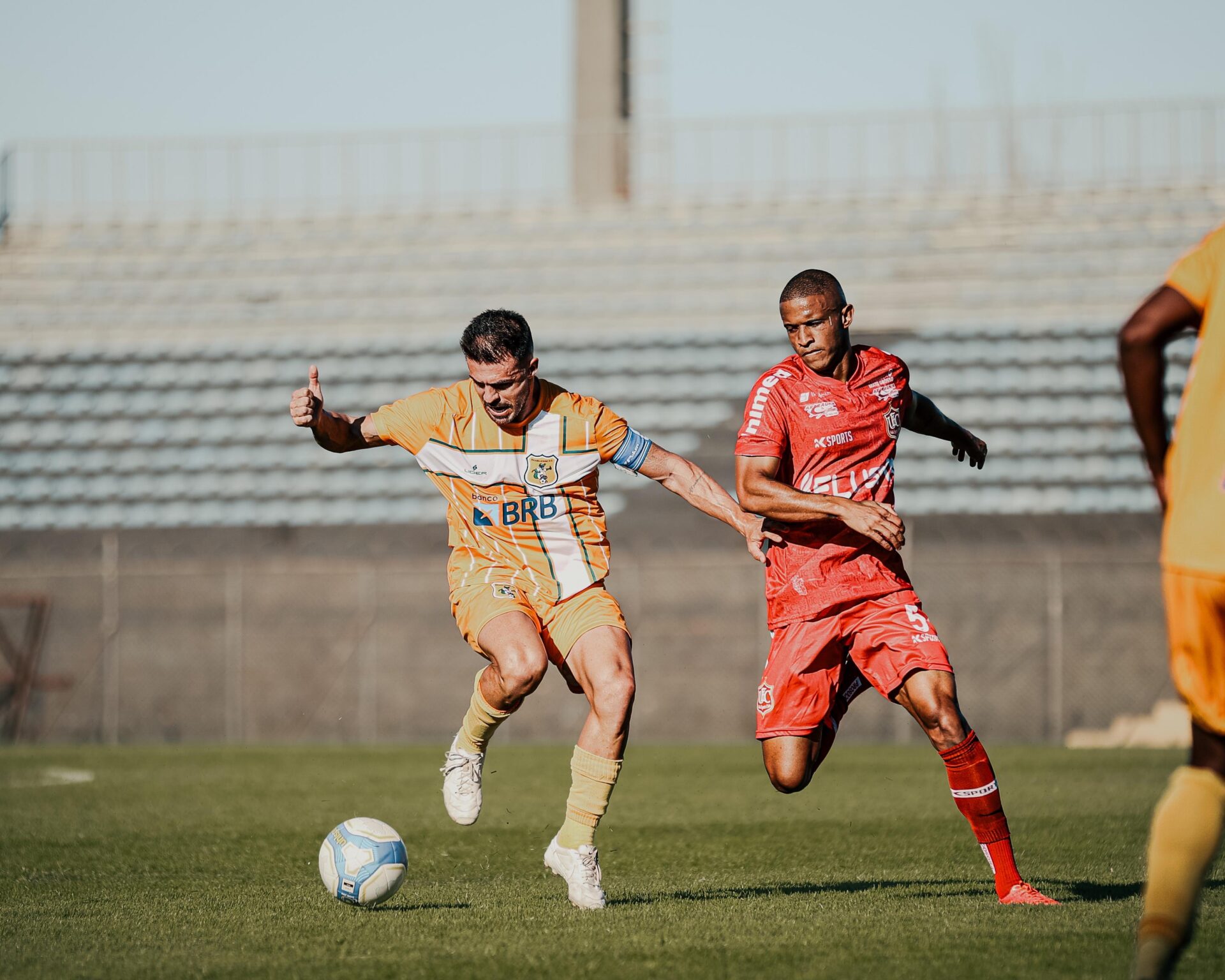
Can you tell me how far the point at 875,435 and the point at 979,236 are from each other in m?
16.7

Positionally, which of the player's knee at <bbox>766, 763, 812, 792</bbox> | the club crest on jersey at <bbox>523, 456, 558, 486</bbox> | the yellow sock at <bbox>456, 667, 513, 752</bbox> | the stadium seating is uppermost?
the stadium seating

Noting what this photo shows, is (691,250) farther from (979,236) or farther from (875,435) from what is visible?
(875,435)

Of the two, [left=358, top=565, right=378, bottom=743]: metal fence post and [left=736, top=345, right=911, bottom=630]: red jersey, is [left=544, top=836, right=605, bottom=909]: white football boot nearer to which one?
[left=736, top=345, right=911, bottom=630]: red jersey

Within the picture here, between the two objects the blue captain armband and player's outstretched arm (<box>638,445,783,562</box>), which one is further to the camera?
the blue captain armband

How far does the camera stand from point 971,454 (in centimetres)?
620

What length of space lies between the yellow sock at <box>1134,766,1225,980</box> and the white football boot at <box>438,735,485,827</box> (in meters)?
3.21

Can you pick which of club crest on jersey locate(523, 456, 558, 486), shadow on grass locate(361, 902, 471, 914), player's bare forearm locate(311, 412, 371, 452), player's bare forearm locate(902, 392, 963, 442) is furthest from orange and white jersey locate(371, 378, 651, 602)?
shadow on grass locate(361, 902, 471, 914)

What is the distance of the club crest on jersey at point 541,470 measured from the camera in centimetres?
588

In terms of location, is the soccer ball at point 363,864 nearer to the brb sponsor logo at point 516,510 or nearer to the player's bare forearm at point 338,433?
the brb sponsor logo at point 516,510

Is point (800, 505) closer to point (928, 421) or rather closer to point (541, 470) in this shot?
point (928, 421)

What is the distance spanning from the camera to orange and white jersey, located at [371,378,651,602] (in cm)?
588

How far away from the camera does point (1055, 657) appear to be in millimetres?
16922

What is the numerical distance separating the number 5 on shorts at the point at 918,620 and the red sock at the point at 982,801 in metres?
0.42

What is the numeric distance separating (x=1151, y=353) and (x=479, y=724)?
344cm
